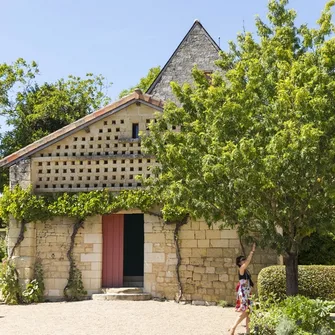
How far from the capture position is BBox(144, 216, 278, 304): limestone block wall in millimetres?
12969

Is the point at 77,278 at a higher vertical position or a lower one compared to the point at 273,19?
lower

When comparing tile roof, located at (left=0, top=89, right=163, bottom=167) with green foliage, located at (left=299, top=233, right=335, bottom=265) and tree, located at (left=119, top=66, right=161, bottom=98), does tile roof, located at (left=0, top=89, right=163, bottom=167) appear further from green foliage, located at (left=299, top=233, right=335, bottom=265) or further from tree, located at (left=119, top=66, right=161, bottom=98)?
tree, located at (left=119, top=66, right=161, bottom=98)

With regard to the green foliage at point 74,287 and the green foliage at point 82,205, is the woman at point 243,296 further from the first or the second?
the green foliage at point 74,287

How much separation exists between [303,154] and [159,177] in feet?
12.6

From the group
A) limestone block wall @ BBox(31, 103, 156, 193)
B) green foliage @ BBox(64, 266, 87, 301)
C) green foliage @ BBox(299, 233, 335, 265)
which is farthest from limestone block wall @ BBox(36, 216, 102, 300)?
green foliage @ BBox(299, 233, 335, 265)

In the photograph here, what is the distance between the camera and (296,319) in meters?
7.50

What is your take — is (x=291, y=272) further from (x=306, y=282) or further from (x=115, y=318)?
(x=115, y=318)

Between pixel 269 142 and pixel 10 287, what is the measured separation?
8.16 m

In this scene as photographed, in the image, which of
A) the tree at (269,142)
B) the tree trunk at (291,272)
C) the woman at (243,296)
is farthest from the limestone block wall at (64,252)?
the tree trunk at (291,272)

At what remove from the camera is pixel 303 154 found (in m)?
7.86

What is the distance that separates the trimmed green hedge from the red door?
4121mm

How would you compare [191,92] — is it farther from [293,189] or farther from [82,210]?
[82,210]

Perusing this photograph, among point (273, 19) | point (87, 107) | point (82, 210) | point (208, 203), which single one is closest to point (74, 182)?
point (82, 210)

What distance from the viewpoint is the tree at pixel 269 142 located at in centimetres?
817
